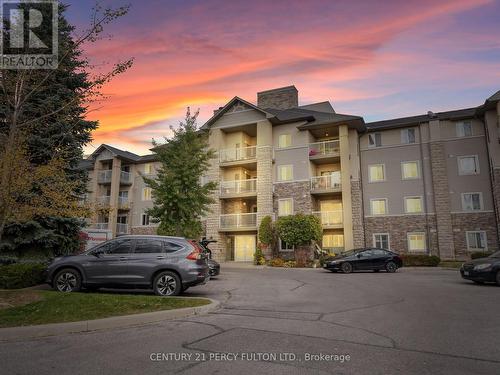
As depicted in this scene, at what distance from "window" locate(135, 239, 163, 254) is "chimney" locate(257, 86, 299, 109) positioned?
2924 cm

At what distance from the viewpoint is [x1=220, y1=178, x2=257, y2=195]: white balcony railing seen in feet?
109

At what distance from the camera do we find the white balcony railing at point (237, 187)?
33.2 metres

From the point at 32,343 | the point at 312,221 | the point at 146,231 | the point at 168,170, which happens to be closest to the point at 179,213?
the point at 168,170

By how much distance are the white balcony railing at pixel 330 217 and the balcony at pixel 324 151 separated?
467cm

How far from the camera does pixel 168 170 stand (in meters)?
21.6

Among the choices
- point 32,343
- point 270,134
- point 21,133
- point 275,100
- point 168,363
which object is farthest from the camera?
point 275,100

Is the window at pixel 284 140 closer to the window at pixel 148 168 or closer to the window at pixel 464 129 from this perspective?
the window at pixel 464 129

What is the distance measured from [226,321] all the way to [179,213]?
14245 millimetres

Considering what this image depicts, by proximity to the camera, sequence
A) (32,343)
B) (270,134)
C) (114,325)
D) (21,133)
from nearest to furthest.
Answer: (32,343), (114,325), (21,133), (270,134)

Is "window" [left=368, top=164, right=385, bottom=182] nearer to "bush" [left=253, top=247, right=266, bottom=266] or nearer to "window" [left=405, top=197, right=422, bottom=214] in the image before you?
"window" [left=405, top=197, right=422, bottom=214]

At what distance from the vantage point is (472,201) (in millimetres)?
28281

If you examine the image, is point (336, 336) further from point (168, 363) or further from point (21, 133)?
point (21, 133)

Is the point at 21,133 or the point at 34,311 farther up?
the point at 21,133

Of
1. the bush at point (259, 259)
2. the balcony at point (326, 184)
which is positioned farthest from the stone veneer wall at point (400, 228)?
the bush at point (259, 259)
